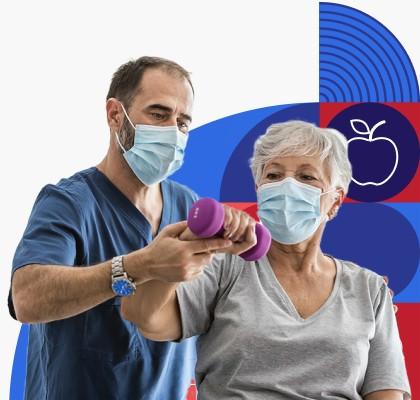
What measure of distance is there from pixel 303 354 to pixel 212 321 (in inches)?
8.0

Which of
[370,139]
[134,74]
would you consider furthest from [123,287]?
[370,139]

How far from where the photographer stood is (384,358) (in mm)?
1647

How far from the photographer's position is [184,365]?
78.0 inches

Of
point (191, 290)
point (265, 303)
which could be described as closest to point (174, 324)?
point (191, 290)

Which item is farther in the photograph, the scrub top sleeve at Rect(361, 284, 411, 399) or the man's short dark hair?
the man's short dark hair

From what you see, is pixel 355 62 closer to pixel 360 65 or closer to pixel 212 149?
pixel 360 65

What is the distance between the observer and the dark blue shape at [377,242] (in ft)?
9.60

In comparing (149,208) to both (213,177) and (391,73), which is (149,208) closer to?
(213,177)

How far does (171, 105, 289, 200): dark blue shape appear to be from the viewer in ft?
9.46

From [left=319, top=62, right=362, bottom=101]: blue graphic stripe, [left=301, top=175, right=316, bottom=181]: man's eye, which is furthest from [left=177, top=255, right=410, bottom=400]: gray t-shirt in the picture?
[left=319, top=62, right=362, bottom=101]: blue graphic stripe

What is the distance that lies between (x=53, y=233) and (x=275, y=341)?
56cm

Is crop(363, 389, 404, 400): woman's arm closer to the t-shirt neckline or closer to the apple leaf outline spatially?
the t-shirt neckline

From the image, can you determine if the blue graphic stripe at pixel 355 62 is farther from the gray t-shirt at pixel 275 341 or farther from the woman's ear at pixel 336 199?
the gray t-shirt at pixel 275 341

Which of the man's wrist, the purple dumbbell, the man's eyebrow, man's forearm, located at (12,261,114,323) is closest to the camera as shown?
the purple dumbbell
